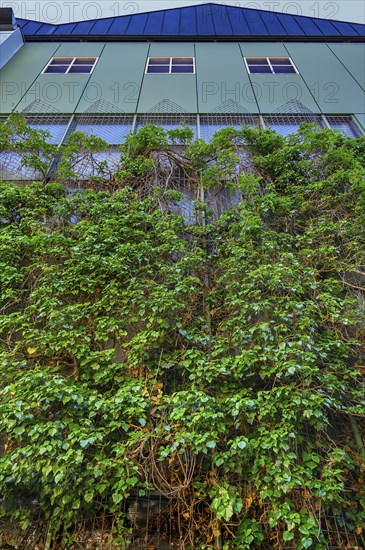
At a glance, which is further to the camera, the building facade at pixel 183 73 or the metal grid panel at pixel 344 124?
the building facade at pixel 183 73

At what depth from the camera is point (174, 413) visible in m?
3.52

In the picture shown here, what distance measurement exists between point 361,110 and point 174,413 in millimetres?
7809

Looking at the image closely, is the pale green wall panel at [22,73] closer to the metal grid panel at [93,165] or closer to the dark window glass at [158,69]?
the metal grid panel at [93,165]

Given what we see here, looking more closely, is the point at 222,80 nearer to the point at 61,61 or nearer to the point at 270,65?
the point at 270,65

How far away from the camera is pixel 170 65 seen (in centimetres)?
930

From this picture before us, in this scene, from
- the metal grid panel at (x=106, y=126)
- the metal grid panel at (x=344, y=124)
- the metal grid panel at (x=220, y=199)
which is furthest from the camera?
the metal grid panel at (x=344, y=124)

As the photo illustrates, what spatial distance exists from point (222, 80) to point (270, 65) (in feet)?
5.18

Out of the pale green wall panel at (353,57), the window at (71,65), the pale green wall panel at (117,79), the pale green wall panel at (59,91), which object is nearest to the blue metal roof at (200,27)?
the pale green wall panel at (353,57)

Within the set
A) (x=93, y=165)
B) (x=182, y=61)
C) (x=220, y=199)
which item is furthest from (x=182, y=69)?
Answer: (x=220, y=199)

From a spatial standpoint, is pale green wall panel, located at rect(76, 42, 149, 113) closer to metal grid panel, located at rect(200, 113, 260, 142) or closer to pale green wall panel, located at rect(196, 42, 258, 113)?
pale green wall panel, located at rect(196, 42, 258, 113)

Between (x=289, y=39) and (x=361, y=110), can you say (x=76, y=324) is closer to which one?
(x=361, y=110)

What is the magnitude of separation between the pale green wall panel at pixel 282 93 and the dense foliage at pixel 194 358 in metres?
2.61

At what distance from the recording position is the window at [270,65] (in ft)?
29.7

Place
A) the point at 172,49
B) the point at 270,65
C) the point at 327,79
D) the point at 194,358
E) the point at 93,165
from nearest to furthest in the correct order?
1. the point at 194,358
2. the point at 93,165
3. the point at 327,79
4. the point at 270,65
5. the point at 172,49
